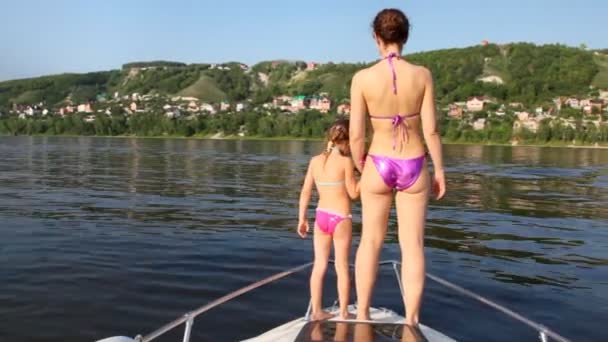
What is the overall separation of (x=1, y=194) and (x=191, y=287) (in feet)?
59.0

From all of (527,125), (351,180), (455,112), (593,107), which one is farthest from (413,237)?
(593,107)

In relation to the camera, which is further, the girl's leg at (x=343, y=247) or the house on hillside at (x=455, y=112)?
the house on hillside at (x=455, y=112)

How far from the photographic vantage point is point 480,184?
3691cm

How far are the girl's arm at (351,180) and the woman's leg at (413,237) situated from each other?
977 millimetres

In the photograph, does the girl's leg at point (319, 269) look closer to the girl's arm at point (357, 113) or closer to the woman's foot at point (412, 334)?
the woman's foot at point (412, 334)

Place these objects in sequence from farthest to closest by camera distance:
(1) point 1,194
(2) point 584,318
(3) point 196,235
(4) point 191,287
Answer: (1) point 1,194 < (3) point 196,235 < (4) point 191,287 < (2) point 584,318

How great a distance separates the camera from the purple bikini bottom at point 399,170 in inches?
222

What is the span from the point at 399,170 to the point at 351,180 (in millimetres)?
1180

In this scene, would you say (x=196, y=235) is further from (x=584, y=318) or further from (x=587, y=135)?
(x=587, y=135)

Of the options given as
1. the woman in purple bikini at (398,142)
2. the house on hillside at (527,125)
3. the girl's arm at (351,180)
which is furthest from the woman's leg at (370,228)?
the house on hillside at (527,125)

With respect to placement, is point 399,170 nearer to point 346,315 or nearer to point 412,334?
point 412,334

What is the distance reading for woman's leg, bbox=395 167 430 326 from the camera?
5.78 meters

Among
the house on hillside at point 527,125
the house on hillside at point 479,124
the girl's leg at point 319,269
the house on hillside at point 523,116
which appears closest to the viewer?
the girl's leg at point 319,269

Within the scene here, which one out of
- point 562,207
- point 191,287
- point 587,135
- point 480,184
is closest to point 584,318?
point 191,287
